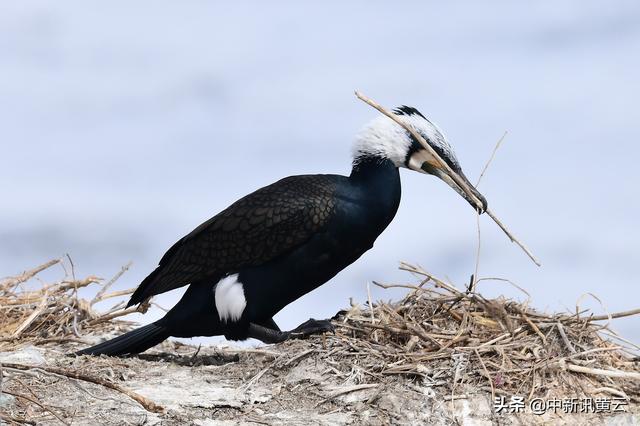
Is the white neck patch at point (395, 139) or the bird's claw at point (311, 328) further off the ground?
the white neck patch at point (395, 139)

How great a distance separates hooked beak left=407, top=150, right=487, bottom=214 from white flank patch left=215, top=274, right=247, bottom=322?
4.37 feet

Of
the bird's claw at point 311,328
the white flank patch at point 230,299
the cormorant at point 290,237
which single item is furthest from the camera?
the white flank patch at point 230,299

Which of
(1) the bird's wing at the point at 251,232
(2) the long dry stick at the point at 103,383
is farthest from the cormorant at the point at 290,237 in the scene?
(2) the long dry stick at the point at 103,383

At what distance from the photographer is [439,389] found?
5.94m

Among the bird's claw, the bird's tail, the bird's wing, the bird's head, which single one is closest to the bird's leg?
the bird's claw

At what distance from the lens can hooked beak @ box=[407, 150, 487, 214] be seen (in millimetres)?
6866

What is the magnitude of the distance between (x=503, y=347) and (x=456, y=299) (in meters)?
0.51

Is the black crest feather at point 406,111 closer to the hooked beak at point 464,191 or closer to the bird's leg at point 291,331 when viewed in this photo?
the hooked beak at point 464,191

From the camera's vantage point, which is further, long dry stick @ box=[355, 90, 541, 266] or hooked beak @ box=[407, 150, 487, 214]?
hooked beak @ box=[407, 150, 487, 214]

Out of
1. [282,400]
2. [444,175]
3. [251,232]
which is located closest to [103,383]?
[282,400]

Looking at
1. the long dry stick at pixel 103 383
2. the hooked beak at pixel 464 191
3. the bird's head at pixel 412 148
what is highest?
the bird's head at pixel 412 148

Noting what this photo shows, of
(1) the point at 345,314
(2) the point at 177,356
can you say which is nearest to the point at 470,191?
(1) the point at 345,314

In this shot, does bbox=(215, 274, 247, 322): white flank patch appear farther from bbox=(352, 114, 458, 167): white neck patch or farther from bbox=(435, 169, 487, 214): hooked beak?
bbox=(435, 169, 487, 214): hooked beak

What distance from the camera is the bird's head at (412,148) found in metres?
6.90
